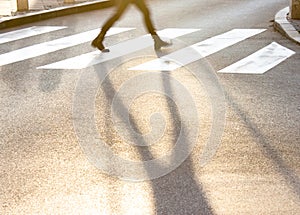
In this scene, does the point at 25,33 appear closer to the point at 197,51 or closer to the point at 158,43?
the point at 158,43

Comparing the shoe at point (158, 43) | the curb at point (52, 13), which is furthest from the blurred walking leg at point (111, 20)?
the curb at point (52, 13)

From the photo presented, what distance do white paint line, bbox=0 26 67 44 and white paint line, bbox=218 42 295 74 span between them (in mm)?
4445

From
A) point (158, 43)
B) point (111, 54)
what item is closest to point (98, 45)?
point (111, 54)

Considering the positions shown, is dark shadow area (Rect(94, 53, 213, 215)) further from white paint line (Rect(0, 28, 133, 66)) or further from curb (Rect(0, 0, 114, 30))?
curb (Rect(0, 0, 114, 30))

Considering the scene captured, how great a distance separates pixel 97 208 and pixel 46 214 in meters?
0.33

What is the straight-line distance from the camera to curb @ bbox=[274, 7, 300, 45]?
1177 centimetres

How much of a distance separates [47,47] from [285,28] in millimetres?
4077

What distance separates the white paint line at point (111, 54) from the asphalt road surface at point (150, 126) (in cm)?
2

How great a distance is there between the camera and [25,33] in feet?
44.0

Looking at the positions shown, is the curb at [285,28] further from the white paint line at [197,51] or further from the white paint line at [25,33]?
the white paint line at [25,33]

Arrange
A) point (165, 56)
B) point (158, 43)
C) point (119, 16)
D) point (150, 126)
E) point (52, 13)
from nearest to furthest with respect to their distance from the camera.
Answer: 1. point (150, 126)
2. point (165, 56)
3. point (119, 16)
4. point (158, 43)
5. point (52, 13)

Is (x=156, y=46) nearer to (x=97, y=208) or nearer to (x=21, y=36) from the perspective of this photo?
(x=21, y=36)

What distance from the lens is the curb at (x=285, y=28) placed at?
11.8 metres

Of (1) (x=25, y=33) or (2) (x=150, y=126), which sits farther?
(1) (x=25, y=33)
